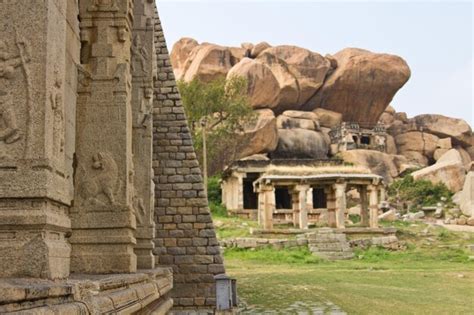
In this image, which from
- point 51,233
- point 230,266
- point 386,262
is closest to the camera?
point 51,233

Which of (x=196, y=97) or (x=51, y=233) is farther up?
(x=196, y=97)

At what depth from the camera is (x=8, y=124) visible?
4.07 m

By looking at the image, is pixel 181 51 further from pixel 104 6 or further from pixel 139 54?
pixel 104 6

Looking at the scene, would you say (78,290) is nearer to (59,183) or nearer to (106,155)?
(59,183)

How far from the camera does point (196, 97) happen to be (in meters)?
37.6

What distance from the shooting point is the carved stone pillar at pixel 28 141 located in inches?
157

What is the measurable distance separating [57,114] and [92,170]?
8.15ft

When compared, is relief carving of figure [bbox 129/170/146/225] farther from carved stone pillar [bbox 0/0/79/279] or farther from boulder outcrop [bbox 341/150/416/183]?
boulder outcrop [bbox 341/150/416/183]

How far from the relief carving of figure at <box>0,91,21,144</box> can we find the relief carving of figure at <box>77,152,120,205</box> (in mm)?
2670

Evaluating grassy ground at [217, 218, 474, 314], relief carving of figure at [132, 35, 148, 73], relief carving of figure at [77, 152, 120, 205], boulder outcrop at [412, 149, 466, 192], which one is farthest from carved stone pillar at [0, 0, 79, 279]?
boulder outcrop at [412, 149, 466, 192]

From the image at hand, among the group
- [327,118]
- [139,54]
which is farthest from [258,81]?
[139,54]

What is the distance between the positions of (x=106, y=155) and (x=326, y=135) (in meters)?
45.2

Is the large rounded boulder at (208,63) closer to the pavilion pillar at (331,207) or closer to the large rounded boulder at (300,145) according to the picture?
the large rounded boulder at (300,145)

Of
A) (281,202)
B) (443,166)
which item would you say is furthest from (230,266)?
(443,166)
